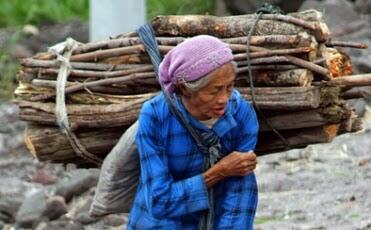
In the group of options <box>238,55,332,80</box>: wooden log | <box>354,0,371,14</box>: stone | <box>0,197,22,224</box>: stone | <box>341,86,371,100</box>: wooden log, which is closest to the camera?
<box>238,55,332,80</box>: wooden log

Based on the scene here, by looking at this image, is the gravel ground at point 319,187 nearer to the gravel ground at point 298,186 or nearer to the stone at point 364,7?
the gravel ground at point 298,186

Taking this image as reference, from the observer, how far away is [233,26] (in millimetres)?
5328

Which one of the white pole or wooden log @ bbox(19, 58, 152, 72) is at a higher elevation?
wooden log @ bbox(19, 58, 152, 72)

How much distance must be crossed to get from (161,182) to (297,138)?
0.86 metres

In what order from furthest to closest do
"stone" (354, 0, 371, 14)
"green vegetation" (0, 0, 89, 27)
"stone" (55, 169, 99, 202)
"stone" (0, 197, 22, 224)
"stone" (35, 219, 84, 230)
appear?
1. "stone" (354, 0, 371, 14)
2. "green vegetation" (0, 0, 89, 27)
3. "stone" (55, 169, 99, 202)
4. "stone" (0, 197, 22, 224)
5. "stone" (35, 219, 84, 230)

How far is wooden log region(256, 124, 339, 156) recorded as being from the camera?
17.4 ft

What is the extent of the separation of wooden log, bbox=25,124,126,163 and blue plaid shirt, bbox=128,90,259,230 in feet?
2.39

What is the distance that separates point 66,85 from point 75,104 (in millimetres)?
94

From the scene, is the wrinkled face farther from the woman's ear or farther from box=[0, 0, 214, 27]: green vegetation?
box=[0, 0, 214, 27]: green vegetation

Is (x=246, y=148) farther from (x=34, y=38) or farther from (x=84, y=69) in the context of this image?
(x=34, y=38)

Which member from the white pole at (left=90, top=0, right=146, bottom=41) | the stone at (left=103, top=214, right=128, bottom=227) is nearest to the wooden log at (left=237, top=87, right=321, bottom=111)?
the white pole at (left=90, top=0, right=146, bottom=41)

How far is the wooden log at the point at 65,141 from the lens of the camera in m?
5.51

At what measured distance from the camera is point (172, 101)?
183 inches

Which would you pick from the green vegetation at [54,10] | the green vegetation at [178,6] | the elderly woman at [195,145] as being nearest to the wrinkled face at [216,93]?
the elderly woman at [195,145]
